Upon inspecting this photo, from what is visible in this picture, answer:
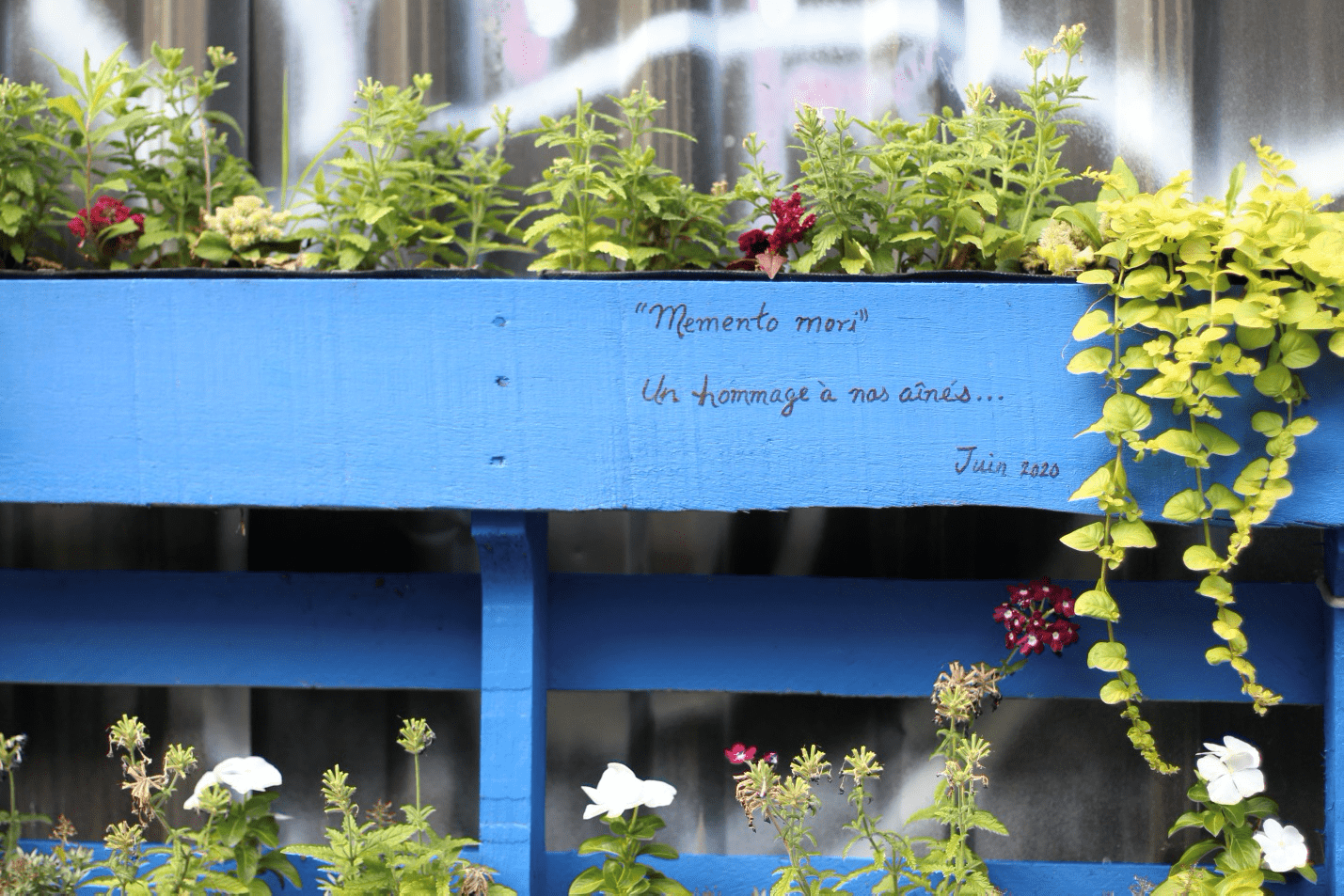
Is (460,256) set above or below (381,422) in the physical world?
above

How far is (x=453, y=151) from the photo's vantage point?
154 centimetres

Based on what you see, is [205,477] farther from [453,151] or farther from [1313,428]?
[1313,428]

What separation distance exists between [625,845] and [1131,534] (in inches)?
28.2

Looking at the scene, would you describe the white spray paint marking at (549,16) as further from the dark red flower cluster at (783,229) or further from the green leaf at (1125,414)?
the green leaf at (1125,414)

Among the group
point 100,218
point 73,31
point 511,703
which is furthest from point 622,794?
point 73,31

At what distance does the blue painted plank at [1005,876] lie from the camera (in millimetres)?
1344

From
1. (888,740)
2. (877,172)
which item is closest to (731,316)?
(877,172)

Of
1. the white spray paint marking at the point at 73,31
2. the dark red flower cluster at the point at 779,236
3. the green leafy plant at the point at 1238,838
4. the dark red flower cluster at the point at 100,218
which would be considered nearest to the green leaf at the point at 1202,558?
the green leafy plant at the point at 1238,838

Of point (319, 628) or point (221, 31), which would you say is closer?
point (319, 628)

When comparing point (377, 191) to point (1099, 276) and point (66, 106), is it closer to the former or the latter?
point (66, 106)

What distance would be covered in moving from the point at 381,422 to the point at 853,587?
0.69m

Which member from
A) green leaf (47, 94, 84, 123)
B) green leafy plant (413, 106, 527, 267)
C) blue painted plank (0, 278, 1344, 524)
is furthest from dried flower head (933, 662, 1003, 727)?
green leaf (47, 94, 84, 123)

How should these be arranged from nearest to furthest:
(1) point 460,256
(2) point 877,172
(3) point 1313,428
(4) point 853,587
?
(3) point 1313,428 < (2) point 877,172 < (4) point 853,587 < (1) point 460,256

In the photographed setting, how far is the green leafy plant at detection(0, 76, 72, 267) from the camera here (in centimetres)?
137
